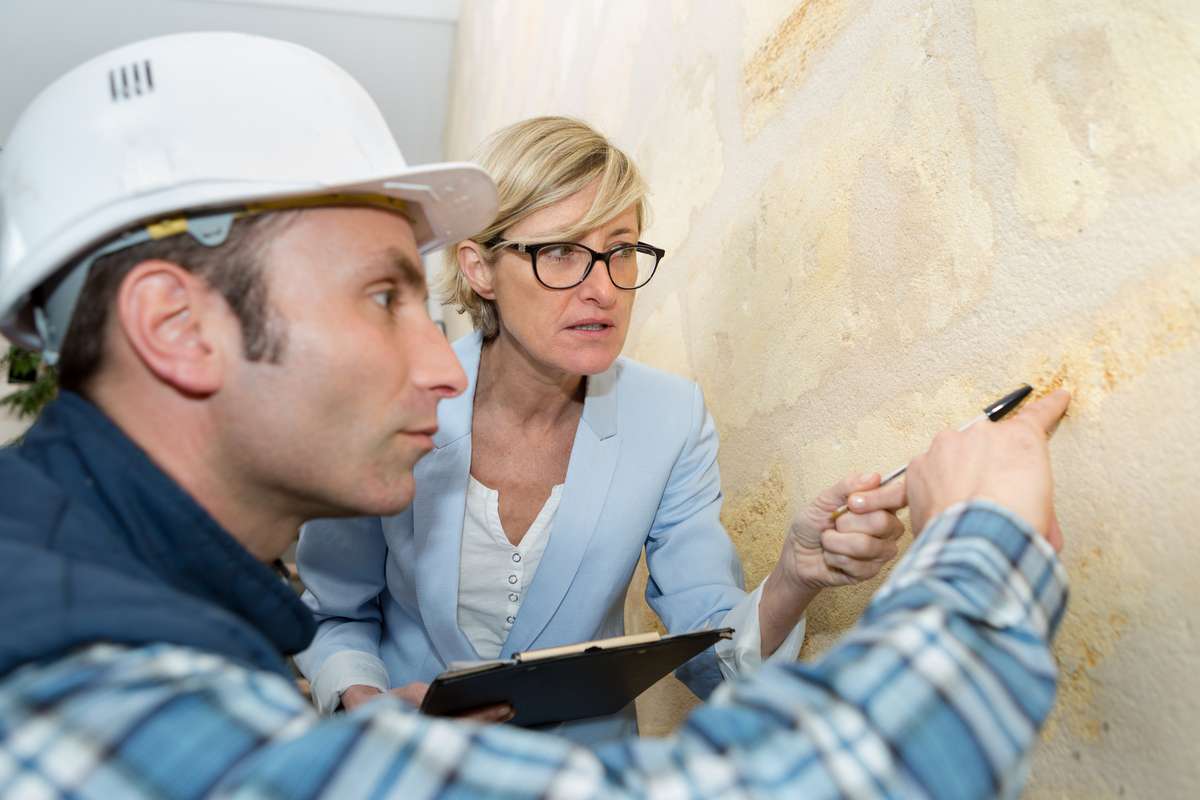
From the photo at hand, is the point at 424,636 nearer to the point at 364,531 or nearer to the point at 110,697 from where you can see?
the point at 364,531

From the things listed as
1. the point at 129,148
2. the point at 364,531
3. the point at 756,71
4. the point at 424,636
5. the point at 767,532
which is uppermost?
the point at 756,71

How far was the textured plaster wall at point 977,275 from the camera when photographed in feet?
2.55

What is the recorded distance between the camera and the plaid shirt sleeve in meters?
0.57

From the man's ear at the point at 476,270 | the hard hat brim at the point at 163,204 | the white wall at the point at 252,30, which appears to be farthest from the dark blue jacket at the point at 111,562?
the white wall at the point at 252,30

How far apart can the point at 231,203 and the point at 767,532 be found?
38.3 inches

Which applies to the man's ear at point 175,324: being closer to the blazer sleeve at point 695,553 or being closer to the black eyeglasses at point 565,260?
the black eyeglasses at point 565,260

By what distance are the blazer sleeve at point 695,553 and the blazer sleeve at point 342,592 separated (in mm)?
470

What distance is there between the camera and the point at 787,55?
1.41m

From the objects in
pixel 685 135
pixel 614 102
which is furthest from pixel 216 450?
pixel 614 102

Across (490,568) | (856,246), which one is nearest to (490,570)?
(490,568)

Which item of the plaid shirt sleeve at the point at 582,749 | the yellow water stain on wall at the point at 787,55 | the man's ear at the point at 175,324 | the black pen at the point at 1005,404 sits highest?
the yellow water stain on wall at the point at 787,55

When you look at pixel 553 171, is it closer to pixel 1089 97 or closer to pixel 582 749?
pixel 1089 97

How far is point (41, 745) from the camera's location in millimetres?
568

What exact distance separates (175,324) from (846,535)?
76cm
